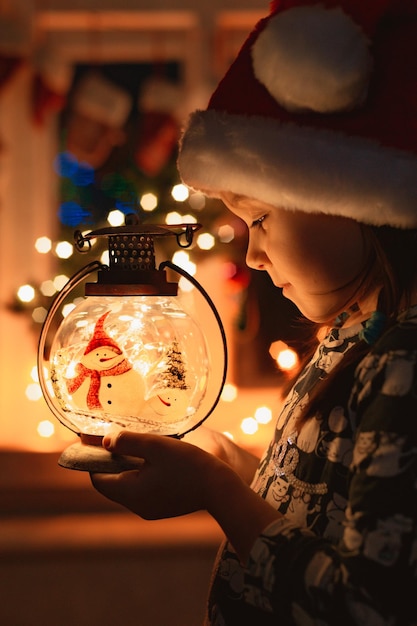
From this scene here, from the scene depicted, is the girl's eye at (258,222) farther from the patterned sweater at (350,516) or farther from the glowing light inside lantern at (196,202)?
the glowing light inside lantern at (196,202)

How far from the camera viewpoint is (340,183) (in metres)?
0.85

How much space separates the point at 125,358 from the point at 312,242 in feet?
0.90

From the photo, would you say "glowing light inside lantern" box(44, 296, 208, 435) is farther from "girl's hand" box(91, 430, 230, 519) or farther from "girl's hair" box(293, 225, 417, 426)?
"girl's hair" box(293, 225, 417, 426)

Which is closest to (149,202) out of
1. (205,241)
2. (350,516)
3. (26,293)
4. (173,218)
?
(173,218)

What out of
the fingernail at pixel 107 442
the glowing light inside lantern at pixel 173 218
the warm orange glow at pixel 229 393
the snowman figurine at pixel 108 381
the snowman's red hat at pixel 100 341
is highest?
the glowing light inside lantern at pixel 173 218

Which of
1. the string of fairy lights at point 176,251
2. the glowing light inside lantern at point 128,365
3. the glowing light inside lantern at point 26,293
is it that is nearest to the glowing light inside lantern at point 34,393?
the string of fairy lights at point 176,251

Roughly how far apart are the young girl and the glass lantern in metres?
0.05

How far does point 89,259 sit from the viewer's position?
2.01m

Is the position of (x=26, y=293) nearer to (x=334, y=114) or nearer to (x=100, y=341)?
(x=100, y=341)

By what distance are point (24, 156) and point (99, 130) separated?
1.10ft

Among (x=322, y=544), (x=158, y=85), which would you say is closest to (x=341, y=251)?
(x=322, y=544)

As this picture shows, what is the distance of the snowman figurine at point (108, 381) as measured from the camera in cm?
90

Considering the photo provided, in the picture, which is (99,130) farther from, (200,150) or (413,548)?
(413,548)

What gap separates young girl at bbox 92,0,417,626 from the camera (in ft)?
2.52
